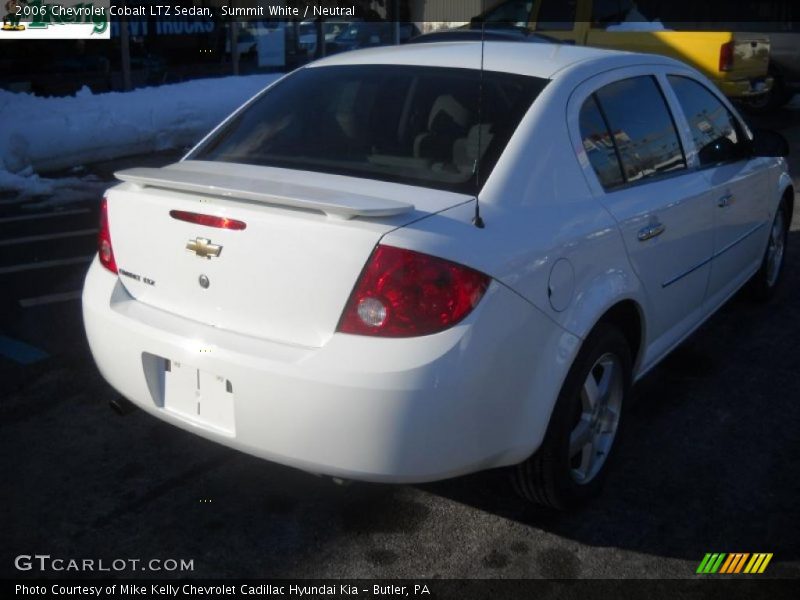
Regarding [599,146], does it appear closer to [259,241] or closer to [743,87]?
[259,241]

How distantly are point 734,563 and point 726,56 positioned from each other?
11.0 meters

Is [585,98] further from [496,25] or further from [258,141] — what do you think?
[496,25]

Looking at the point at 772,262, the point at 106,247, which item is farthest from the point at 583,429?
the point at 772,262

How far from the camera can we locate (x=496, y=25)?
14.2m

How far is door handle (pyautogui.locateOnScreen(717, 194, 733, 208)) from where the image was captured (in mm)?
4254

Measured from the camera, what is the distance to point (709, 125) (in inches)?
176

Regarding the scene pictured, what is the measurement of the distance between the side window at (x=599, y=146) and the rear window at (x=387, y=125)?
22 centimetres

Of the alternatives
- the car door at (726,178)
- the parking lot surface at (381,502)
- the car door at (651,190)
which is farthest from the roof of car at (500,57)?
the parking lot surface at (381,502)

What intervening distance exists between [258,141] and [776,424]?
102 inches

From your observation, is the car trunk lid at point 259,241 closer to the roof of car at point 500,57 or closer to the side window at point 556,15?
the roof of car at point 500,57

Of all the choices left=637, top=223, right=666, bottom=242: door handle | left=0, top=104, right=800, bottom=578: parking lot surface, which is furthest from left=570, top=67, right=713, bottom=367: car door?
left=0, top=104, right=800, bottom=578: parking lot surface

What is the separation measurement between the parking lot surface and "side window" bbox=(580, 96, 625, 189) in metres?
1.18

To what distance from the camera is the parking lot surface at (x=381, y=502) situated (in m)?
3.09

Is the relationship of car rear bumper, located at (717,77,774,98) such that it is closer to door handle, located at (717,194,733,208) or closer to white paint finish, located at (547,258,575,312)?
door handle, located at (717,194,733,208)
